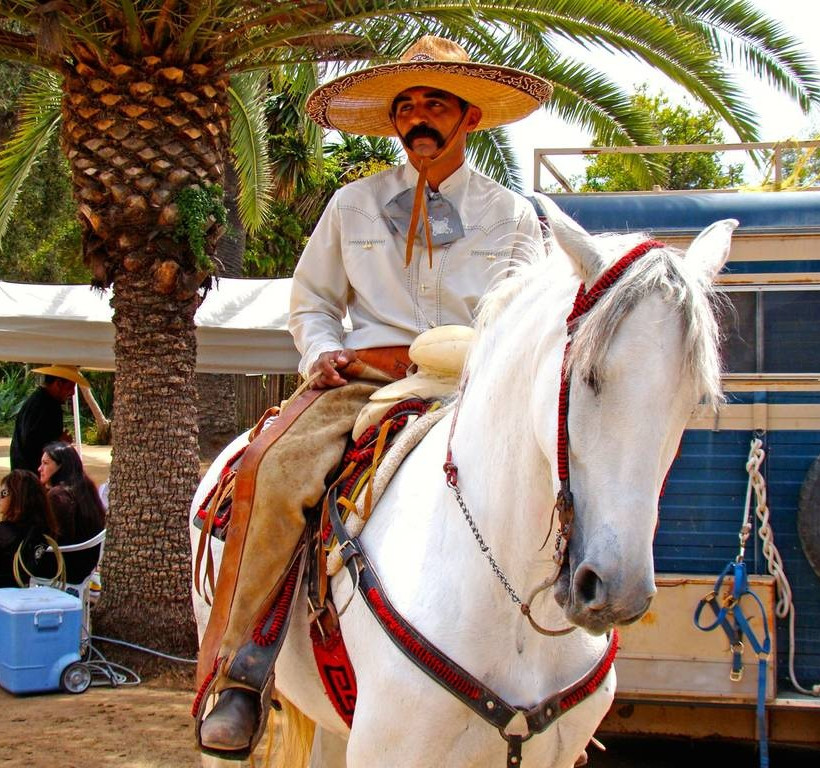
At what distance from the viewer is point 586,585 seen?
2.13 meters

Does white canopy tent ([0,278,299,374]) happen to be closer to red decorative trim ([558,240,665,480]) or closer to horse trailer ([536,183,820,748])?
horse trailer ([536,183,820,748])

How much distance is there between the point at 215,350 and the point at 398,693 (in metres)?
7.73

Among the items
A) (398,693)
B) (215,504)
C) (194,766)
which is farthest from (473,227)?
(194,766)

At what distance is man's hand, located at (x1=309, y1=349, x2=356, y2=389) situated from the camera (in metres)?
3.55

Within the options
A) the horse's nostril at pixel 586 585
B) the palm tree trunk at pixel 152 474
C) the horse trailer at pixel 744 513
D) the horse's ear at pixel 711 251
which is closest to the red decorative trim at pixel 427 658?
the horse's nostril at pixel 586 585

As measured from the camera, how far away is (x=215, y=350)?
10.1 metres

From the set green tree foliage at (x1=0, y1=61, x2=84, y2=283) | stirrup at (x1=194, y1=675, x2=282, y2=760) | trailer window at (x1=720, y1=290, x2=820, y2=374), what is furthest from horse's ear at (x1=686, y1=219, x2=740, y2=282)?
green tree foliage at (x1=0, y1=61, x2=84, y2=283)

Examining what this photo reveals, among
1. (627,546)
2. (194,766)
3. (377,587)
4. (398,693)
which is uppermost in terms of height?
(627,546)

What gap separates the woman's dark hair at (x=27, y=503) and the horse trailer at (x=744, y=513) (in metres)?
4.45

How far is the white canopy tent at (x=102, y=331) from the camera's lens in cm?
959

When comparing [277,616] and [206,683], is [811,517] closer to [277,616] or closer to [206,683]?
[277,616]

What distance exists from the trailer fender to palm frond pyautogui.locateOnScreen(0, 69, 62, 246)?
285 inches

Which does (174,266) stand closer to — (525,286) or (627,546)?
A: (525,286)

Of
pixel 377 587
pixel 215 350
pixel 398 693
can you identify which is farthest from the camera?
pixel 215 350
